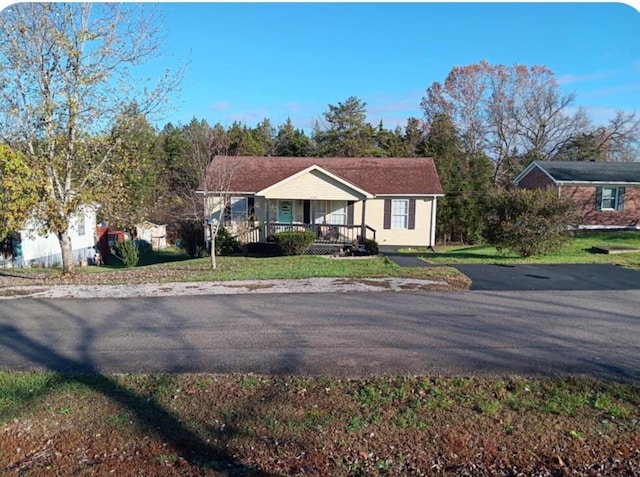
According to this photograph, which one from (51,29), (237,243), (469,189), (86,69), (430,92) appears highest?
(430,92)

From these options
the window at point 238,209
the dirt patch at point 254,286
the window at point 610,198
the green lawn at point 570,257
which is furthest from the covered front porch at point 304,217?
the window at point 610,198

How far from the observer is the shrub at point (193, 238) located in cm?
2172

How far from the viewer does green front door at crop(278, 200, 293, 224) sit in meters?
22.8

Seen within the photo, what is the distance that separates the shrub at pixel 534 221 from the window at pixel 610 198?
42.2 feet

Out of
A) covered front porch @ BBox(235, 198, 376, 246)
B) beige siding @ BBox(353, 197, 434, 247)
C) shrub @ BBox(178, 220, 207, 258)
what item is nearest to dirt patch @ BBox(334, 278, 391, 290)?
covered front porch @ BBox(235, 198, 376, 246)

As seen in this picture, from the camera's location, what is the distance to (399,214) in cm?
2325

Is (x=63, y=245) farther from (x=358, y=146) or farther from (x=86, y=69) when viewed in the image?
(x=358, y=146)

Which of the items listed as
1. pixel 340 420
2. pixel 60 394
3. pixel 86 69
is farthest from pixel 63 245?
pixel 340 420

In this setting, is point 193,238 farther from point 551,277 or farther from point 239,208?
point 551,277

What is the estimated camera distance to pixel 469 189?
2758 cm

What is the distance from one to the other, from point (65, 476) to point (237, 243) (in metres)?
17.7

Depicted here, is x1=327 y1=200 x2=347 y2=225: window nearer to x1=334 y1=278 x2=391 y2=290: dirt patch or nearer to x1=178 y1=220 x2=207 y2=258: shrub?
x1=178 y1=220 x2=207 y2=258: shrub

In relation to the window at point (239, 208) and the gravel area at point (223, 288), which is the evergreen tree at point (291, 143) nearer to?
the window at point (239, 208)

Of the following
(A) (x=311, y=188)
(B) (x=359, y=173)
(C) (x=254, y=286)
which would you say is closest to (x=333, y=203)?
(A) (x=311, y=188)
